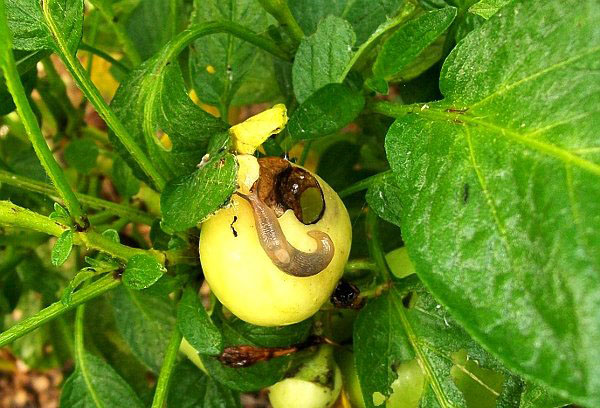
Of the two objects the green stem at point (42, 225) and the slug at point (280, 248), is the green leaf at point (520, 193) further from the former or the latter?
the green stem at point (42, 225)

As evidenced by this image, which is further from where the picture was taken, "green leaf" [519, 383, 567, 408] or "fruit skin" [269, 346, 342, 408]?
"fruit skin" [269, 346, 342, 408]

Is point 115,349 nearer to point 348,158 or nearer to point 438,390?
point 348,158

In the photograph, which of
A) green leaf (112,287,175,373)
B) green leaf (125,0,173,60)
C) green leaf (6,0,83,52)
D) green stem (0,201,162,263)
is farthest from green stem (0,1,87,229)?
green leaf (125,0,173,60)

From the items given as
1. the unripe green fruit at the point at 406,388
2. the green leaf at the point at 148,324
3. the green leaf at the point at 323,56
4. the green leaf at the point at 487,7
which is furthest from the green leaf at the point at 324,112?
the green leaf at the point at 148,324

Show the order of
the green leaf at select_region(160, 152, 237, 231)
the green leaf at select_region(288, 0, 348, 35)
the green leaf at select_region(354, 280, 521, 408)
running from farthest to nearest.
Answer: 1. the green leaf at select_region(288, 0, 348, 35)
2. the green leaf at select_region(354, 280, 521, 408)
3. the green leaf at select_region(160, 152, 237, 231)

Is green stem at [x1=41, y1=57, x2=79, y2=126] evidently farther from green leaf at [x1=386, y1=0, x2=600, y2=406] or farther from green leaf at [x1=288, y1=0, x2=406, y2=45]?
green leaf at [x1=386, y1=0, x2=600, y2=406]

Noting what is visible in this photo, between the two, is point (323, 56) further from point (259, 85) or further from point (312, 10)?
point (259, 85)

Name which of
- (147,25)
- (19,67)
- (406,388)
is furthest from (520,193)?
(147,25)
